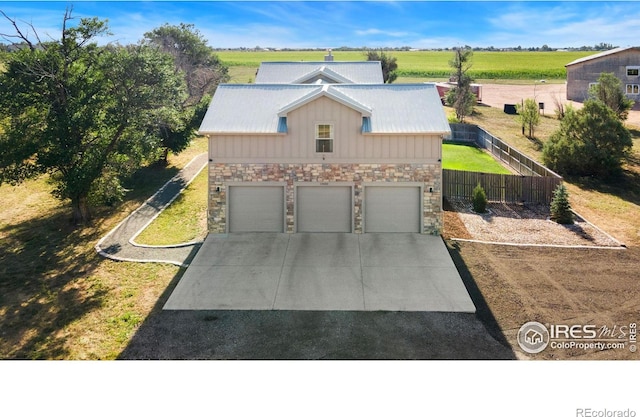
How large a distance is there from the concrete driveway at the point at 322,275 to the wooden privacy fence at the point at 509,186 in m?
6.18

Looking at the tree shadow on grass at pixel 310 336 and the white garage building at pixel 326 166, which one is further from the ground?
the white garage building at pixel 326 166

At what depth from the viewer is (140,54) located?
2412 centimetres

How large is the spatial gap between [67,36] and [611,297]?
22042mm

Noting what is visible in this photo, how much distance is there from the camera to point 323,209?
712 inches

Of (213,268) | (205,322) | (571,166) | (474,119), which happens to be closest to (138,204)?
(213,268)

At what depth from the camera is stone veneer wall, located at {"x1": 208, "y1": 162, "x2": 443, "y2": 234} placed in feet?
57.9

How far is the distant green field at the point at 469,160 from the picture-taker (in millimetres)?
27587

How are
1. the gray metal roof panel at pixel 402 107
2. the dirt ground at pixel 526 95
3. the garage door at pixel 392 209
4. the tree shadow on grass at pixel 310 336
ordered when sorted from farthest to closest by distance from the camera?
the dirt ground at pixel 526 95 < the garage door at pixel 392 209 < the gray metal roof panel at pixel 402 107 < the tree shadow on grass at pixel 310 336

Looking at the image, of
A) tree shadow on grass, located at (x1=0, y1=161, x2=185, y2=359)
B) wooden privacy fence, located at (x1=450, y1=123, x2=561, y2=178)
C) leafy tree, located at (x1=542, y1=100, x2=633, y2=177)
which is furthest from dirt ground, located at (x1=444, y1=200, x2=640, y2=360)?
tree shadow on grass, located at (x1=0, y1=161, x2=185, y2=359)

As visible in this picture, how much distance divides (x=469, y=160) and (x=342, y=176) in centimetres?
1518

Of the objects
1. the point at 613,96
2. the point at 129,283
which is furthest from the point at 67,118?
the point at 613,96

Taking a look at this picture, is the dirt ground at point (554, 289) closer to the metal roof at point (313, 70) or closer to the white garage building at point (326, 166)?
the white garage building at point (326, 166)

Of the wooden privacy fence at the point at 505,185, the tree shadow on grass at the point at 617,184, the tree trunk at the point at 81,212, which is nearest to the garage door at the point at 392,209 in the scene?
the wooden privacy fence at the point at 505,185
